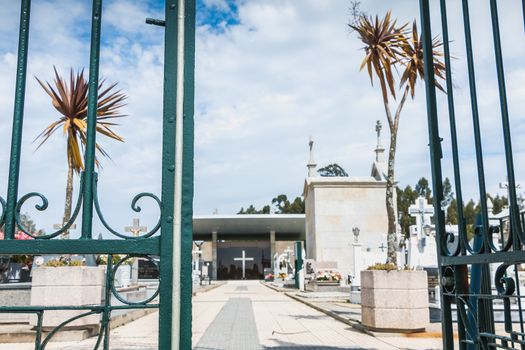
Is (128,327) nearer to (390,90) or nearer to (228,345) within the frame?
(228,345)

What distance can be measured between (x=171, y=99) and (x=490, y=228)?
5.76 feet

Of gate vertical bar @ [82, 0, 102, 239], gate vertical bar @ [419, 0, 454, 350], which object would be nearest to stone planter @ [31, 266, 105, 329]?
gate vertical bar @ [82, 0, 102, 239]

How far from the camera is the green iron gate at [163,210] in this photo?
92.4 inches

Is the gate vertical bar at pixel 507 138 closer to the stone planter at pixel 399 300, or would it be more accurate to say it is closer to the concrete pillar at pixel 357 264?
the stone planter at pixel 399 300

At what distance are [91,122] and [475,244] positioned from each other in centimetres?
234

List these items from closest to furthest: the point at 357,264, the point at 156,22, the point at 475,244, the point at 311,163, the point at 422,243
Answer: the point at 156,22 < the point at 475,244 < the point at 422,243 < the point at 357,264 < the point at 311,163

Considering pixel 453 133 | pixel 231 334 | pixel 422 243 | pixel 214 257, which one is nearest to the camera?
pixel 453 133

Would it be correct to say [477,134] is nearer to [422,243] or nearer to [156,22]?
[156,22]

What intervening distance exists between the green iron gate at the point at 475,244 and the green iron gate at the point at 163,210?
1458 mm

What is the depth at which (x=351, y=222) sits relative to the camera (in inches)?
1212

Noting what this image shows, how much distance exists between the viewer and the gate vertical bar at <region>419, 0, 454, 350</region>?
9.93 ft

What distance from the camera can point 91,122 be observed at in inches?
98.7

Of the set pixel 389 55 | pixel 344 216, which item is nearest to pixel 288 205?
pixel 344 216

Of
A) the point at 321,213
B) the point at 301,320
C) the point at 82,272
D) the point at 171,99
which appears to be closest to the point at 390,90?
the point at 301,320
